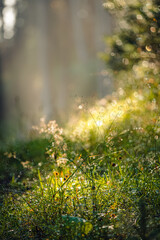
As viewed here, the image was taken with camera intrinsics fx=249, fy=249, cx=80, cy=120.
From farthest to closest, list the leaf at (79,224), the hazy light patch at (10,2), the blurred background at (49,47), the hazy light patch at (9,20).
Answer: the blurred background at (49,47)
the hazy light patch at (9,20)
the hazy light patch at (10,2)
the leaf at (79,224)

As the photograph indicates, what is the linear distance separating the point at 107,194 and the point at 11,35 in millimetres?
24038

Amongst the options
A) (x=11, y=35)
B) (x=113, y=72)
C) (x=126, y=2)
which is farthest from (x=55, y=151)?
(x=11, y=35)

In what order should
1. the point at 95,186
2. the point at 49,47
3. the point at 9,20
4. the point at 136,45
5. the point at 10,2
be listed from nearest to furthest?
1. the point at 95,186
2. the point at 136,45
3. the point at 10,2
4. the point at 9,20
5. the point at 49,47

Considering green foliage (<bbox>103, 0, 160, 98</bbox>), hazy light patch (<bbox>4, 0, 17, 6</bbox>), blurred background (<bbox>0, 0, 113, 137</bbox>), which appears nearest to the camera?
green foliage (<bbox>103, 0, 160, 98</bbox>)

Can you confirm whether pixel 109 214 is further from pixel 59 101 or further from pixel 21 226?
pixel 59 101

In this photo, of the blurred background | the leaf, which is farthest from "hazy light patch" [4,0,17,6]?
the leaf

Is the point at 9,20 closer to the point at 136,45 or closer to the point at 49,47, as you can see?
the point at 49,47

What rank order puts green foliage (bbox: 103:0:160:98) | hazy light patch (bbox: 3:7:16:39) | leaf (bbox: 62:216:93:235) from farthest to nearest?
hazy light patch (bbox: 3:7:16:39), green foliage (bbox: 103:0:160:98), leaf (bbox: 62:216:93:235)

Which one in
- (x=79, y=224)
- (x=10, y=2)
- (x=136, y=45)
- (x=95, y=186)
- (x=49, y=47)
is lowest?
(x=79, y=224)

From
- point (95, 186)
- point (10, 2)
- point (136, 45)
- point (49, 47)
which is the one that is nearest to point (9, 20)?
point (10, 2)

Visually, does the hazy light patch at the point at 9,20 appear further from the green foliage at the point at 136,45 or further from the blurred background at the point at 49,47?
the green foliage at the point at 136,45

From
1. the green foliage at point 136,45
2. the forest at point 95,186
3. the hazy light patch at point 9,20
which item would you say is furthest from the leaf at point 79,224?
the hazy light patch at point 9,20

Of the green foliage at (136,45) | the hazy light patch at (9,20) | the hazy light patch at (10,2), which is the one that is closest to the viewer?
the green foliage at (136,45)

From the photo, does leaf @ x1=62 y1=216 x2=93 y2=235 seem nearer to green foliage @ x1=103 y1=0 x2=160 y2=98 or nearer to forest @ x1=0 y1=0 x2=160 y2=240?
forest @ x1=0 y1=0 x2=160 y2=240
